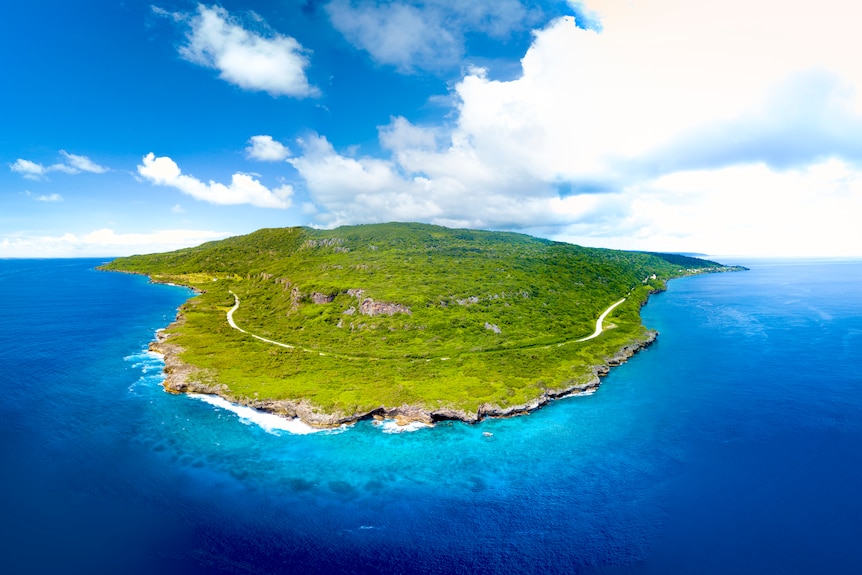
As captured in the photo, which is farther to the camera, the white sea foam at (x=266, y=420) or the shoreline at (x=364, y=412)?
the shoreline at (x=364, y=412)

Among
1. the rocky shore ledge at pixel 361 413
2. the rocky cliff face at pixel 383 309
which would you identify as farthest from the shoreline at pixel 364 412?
the rocky cliff face at pixel 383 309

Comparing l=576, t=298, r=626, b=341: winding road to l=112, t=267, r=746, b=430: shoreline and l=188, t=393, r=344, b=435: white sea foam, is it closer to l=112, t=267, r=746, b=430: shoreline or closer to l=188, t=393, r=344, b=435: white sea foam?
l=112, t=267, r=746, b=430: shoreline

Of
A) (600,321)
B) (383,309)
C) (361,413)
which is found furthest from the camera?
(600,321)

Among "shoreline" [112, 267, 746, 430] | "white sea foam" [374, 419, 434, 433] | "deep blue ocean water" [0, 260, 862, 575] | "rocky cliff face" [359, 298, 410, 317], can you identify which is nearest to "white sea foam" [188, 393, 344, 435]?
"shoreline" [112, 267, 746, 430]

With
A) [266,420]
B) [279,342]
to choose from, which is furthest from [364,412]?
[279,342]

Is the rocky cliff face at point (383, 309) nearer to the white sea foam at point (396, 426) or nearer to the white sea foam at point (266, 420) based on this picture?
the white sea foam at point (266, 420)

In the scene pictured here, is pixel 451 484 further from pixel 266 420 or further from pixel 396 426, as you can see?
pixel 266 420
